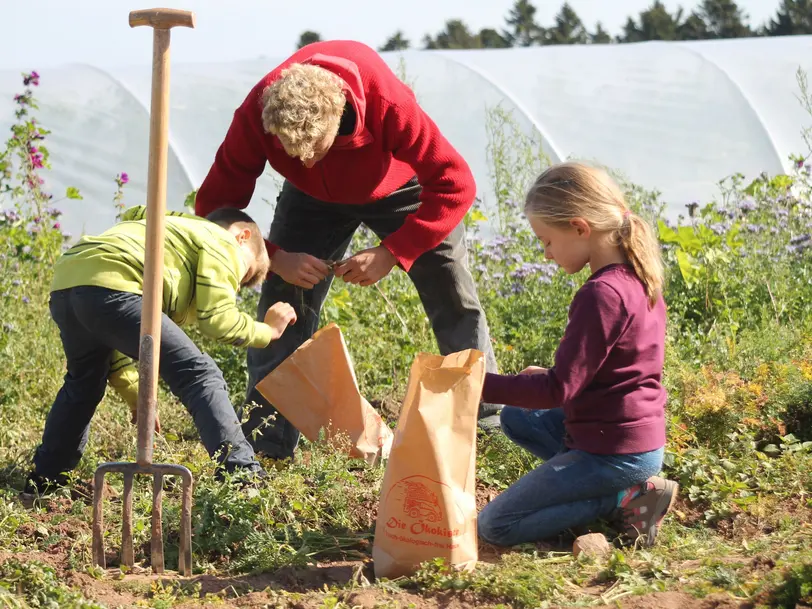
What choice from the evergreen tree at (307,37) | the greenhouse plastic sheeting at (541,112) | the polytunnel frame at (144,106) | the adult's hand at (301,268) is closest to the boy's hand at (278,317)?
the adult's hand at (301,268)

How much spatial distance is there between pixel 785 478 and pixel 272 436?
1.71 meters

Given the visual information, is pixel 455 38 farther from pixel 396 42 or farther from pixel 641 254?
pixel 641 254

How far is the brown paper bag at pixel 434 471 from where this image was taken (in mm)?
2543

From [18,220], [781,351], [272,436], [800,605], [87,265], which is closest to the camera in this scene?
[800,605]

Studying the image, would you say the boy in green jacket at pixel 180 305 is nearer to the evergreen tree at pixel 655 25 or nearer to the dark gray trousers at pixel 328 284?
the dark gray trousers at pixel 328 284

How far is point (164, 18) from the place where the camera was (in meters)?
2.55

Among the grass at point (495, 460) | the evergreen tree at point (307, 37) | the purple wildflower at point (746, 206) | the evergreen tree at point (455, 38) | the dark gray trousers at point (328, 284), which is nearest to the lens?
the grass at point (495, 460)

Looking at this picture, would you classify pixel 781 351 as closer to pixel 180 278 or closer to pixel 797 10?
pixel 180 278

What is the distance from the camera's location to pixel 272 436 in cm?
359

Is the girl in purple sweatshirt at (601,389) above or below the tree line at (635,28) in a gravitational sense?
below

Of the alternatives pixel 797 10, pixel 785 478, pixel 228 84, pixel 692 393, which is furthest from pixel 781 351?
pixel 797 10

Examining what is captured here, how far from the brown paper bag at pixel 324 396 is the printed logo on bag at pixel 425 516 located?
775 millimetres

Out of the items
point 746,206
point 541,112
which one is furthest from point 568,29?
point 746,206

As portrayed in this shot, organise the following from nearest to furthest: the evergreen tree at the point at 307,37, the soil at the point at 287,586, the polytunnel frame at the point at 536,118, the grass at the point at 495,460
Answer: the soil at the point at 287,586, the grass at the point at 495,460, the polytunnel frame at the point at 536,118, the evergreen tree at the point at 307,37
